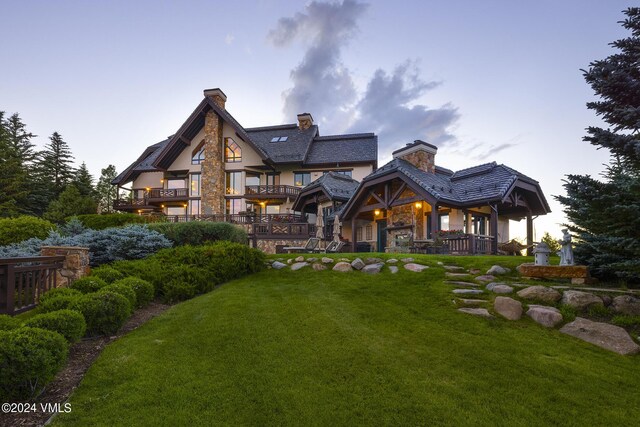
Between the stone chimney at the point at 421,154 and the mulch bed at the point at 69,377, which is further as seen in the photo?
the stone chimney at the point at 421,154

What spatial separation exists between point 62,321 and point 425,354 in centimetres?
496

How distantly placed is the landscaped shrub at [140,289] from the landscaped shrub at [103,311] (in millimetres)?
1218

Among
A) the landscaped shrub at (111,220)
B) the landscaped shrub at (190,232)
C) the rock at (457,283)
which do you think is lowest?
the rock at (457,283)

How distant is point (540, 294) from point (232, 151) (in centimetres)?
2786

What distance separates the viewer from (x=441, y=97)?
18078 millimetres

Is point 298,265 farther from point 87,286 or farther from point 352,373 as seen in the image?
point 352,373

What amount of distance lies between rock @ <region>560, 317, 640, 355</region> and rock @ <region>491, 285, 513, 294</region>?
4.75 ft

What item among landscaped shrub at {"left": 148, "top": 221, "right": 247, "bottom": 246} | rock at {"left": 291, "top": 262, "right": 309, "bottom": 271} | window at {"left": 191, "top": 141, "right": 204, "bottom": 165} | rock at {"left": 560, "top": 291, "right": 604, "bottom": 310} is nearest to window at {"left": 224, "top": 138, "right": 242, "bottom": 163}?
window at {"left": 191, "top": 141, "right": 204, "bottom": 165}

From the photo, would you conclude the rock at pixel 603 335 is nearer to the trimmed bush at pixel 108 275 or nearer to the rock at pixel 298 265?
the rock at pixel 298 265

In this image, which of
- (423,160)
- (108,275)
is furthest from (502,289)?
(423,160)

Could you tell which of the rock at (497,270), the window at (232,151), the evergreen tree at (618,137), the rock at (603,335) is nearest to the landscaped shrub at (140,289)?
the rock at (603,335)

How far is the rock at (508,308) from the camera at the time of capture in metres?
5.95

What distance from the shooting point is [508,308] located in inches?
240

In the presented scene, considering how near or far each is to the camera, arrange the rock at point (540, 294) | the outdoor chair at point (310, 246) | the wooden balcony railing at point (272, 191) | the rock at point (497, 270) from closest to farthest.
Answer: the rock at point (540, 294) → the rock at point (497, 270) → the outdoor chair at point (310, 246) → the wooden balcony railing at point (272, 191)
